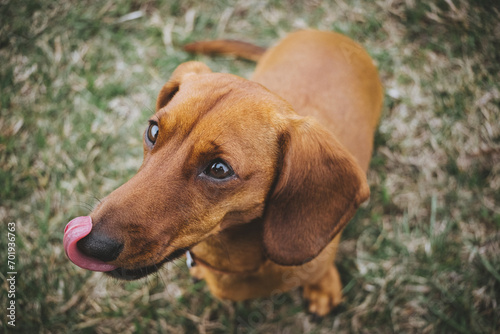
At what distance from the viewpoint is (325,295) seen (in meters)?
3.23

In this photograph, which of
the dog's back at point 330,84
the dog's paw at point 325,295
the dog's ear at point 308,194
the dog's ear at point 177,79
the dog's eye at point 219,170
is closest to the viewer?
the dog's eye at point 219,170

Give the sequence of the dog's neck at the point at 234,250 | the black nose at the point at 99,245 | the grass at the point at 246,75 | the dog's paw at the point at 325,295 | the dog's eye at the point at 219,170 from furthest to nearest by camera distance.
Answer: the grass at the point at 246,75
the dog's paw at the point at 325,295
the dog's neck at the point at 234,250
the dog's eye at the point at 219,170
the black nose at the point at 99,245

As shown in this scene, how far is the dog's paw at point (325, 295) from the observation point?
3.19 metres

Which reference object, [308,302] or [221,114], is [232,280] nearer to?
[308,302]

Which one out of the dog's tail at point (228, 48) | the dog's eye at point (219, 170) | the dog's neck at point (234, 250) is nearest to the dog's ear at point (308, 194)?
the dog's neck at point (234, 250)

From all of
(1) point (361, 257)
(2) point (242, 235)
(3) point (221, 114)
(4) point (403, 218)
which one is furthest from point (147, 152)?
(4) point (403, 218)

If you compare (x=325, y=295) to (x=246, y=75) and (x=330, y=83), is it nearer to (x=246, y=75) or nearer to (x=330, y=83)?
(x=330, y=83)

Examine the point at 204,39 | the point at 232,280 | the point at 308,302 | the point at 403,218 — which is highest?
the point at 204,39

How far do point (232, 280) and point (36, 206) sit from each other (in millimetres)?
2163

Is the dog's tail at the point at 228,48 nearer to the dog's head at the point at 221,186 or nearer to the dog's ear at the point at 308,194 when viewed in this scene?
the dog's head at the point at 221,186

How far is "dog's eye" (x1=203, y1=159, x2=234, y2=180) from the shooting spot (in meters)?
1.84

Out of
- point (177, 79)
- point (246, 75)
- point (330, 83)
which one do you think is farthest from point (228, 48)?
point (177, 79)

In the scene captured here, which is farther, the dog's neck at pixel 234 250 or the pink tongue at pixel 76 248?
the dog's neck at pixel 234 250

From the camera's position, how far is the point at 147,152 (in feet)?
6.77
